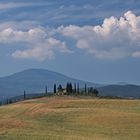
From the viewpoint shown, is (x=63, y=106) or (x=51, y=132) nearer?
(x=51, y=132)

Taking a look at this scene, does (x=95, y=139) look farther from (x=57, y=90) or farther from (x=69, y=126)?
(x=57, y=90)

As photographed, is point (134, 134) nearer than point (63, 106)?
Yes

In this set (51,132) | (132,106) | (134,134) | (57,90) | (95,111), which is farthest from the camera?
(57,90)

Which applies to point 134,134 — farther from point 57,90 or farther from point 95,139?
point 57,90

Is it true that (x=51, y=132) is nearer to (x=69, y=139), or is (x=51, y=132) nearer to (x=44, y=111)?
(x=69, y=139)

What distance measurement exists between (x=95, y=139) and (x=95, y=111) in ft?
106

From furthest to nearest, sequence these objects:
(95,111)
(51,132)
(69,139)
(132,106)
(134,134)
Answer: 1. (132,106)
2. (95,111)
3. (134,134)
4. (51,132)
5. (69,139)

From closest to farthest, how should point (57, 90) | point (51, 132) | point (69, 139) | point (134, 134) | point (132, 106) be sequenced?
point (69, 139) < point (51, 132) < point (134, 134) < point (132, 106) < point (57, 90)

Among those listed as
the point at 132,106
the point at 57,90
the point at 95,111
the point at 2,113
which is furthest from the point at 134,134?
the point at 57,90

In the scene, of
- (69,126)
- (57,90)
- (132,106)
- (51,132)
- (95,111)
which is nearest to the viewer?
(51,132)

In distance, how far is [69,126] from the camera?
2746 inches

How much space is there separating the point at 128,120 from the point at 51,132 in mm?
20470

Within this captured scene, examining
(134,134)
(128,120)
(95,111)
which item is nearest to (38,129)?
(134,134)

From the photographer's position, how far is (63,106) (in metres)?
102
